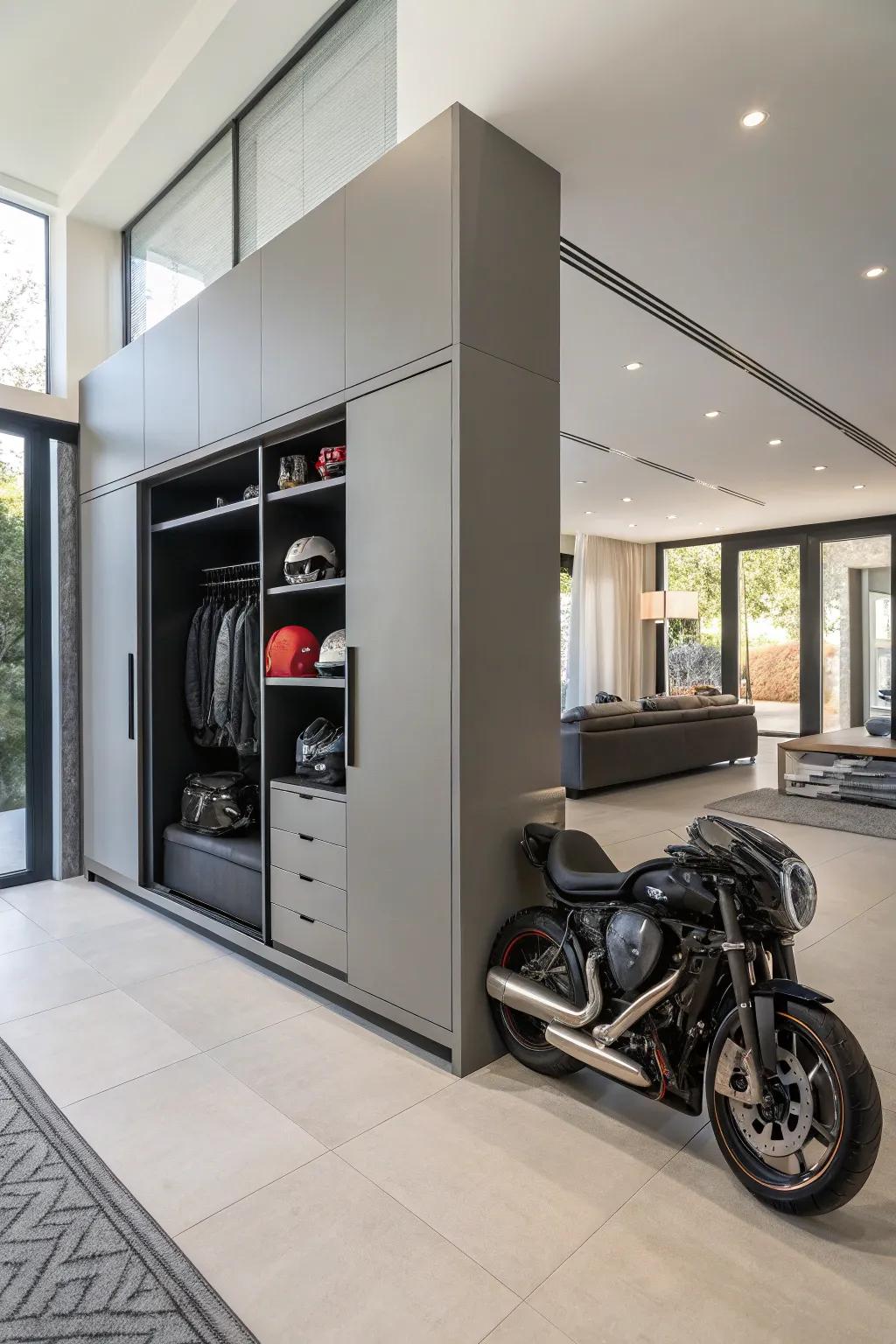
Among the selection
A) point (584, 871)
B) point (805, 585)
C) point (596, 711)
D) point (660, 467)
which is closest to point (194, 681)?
point (584, 871)

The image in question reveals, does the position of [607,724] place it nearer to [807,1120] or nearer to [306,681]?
[306,681]

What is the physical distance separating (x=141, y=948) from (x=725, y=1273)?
254 cm

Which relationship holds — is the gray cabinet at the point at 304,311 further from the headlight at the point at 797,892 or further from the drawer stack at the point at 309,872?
the headlight at the point at 797,892

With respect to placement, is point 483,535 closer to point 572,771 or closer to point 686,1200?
point 686,1200

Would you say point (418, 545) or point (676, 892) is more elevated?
point (418, 545)

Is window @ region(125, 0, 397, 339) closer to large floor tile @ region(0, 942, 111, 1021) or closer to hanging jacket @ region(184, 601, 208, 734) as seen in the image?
hanging jacket @ region(184, 601, 208, 734)

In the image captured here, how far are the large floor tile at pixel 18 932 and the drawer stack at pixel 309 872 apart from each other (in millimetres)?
1182

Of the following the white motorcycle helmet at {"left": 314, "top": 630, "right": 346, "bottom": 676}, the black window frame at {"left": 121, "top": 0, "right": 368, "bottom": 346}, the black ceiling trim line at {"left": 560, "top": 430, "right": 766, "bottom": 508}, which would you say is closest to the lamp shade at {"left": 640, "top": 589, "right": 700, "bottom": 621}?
the black ceiling trim line at {"left": 560, "top": 430, "right": 766, "bottom": 508}

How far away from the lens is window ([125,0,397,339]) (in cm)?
301

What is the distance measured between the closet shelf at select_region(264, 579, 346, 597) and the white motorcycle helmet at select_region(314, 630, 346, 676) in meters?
0.18

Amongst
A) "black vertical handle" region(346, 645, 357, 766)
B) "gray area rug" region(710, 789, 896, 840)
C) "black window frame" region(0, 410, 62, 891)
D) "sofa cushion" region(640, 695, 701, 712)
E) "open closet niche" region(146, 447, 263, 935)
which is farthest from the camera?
"sofa cushion" region(640, 695, 701, 712)

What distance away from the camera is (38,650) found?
4.21 meters

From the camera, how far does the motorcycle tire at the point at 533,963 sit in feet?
6.95

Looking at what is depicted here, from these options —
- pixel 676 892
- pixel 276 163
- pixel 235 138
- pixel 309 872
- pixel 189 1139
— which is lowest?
pixel 189 1139
